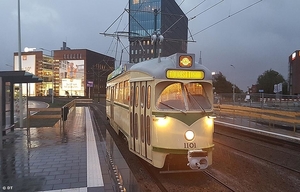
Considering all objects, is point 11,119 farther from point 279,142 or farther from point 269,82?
point 269,82

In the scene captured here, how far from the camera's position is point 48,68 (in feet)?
325

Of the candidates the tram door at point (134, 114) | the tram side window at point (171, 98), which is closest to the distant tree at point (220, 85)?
the tram door at point (134, 114)

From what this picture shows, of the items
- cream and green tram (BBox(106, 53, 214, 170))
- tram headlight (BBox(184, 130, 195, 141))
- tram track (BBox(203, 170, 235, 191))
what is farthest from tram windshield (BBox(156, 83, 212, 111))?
tram track (BBox(203, 170, 235, 191))

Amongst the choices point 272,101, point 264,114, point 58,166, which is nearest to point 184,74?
point 58,166

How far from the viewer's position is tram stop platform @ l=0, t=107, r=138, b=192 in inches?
260

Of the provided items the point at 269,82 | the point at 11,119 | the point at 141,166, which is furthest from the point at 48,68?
the point at 141,166

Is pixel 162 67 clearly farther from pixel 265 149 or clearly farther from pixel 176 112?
pixel 265 149

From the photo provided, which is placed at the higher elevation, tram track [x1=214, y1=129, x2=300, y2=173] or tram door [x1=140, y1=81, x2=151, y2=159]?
tram door [x1=140, y1=81, x2=151, y2=159]

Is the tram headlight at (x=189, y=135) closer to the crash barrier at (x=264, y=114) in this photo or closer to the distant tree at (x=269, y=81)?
the crash barrier at (x=264, y=114)

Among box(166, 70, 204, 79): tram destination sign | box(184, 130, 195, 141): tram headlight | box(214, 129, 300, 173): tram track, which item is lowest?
box(214, 129, 300, 173): tram track

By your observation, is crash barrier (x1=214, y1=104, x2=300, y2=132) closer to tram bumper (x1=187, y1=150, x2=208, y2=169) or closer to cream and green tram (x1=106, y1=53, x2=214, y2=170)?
cream and green tram (x1=106, y1=53, x2=214, y2=170)

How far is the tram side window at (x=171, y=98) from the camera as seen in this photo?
739cm

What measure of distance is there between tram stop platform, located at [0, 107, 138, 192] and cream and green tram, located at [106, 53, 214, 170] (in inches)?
47.3

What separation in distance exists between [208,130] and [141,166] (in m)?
2.70
